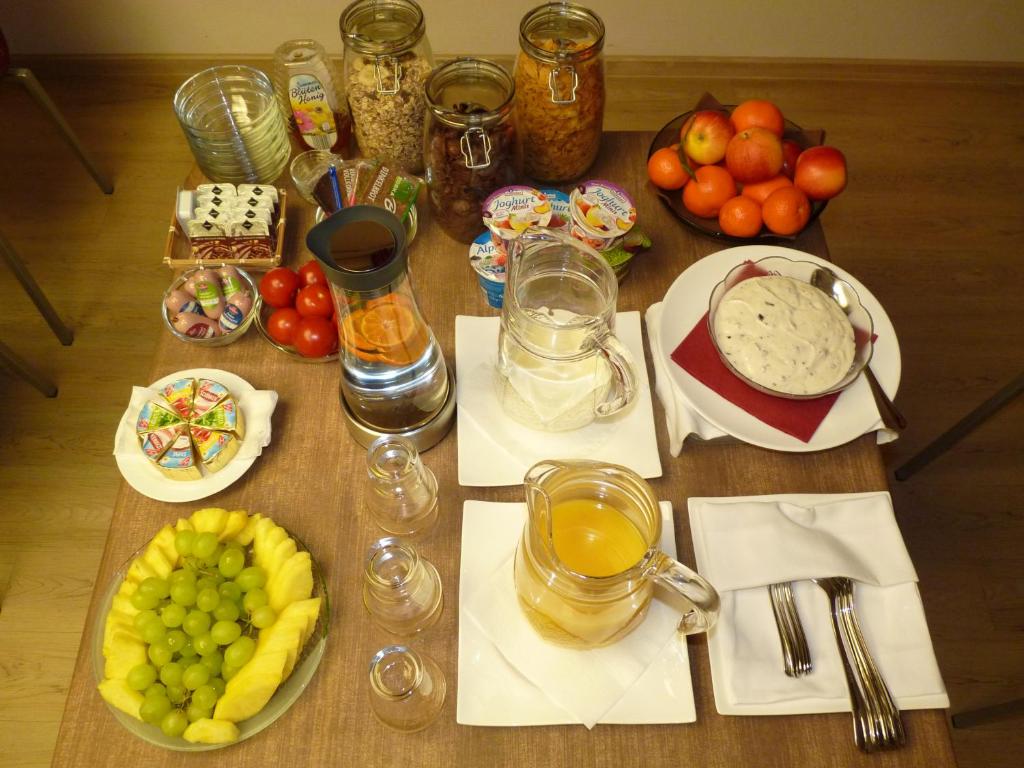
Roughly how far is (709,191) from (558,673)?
2.32 feet

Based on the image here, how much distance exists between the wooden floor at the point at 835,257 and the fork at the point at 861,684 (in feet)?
3.00

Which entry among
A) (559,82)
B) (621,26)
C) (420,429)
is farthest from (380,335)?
(621,26)

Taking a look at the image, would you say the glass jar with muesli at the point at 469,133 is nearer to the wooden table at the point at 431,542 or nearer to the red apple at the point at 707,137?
the wooden table at the point at 431,542

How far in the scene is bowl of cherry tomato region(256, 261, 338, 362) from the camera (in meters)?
0.98

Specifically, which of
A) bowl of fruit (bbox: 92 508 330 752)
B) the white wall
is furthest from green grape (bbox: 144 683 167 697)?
the white wall

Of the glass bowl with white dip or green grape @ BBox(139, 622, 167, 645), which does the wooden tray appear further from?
the glass bowl with white dip

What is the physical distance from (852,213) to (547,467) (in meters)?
1.88

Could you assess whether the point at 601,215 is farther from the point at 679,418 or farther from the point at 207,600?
the point at 207,600

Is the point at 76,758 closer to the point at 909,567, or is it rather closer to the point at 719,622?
the point at 719,622

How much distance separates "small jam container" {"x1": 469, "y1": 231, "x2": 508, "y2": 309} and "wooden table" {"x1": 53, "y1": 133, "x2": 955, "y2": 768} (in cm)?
4

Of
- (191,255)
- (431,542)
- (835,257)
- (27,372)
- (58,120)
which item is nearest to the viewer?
(431,542)

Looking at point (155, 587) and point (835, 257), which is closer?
point (155, 587)

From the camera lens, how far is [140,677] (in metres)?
0.75

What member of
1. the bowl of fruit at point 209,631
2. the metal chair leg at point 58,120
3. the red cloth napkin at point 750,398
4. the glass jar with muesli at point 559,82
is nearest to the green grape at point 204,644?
the bowl of fruit at point 209,631
